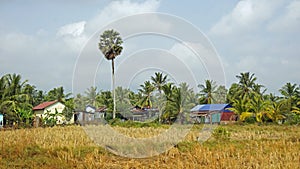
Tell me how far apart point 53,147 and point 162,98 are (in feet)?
69.3

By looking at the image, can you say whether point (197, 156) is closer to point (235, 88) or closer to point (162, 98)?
point (162, 98)

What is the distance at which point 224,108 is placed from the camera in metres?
33.0

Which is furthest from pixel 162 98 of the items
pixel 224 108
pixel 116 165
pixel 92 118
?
pixel 116 165

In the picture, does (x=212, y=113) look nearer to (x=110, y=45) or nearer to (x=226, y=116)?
(x=226, y=116)

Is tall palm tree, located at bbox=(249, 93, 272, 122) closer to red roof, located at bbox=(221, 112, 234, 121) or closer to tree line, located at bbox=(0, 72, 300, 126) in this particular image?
tree line, located at bbox=(0, 72, 300, 126)

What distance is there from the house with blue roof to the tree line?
2.90 ft

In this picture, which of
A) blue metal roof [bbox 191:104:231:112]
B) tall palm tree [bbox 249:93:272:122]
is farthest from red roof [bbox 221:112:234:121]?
tall palm tree [bbox 249:93:272:122]

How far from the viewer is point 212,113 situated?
108 feet

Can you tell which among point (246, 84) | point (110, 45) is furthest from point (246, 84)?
point (110, 45)

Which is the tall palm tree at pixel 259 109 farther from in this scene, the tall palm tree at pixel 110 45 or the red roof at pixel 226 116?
the tall palm tree at pixel 110 45

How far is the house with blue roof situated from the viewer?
1260 inches

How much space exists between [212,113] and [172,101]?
5.83 meters

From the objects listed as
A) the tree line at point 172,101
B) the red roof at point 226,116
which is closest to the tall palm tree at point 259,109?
the tree line at point 172,101

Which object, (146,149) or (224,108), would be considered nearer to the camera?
(146,149)
